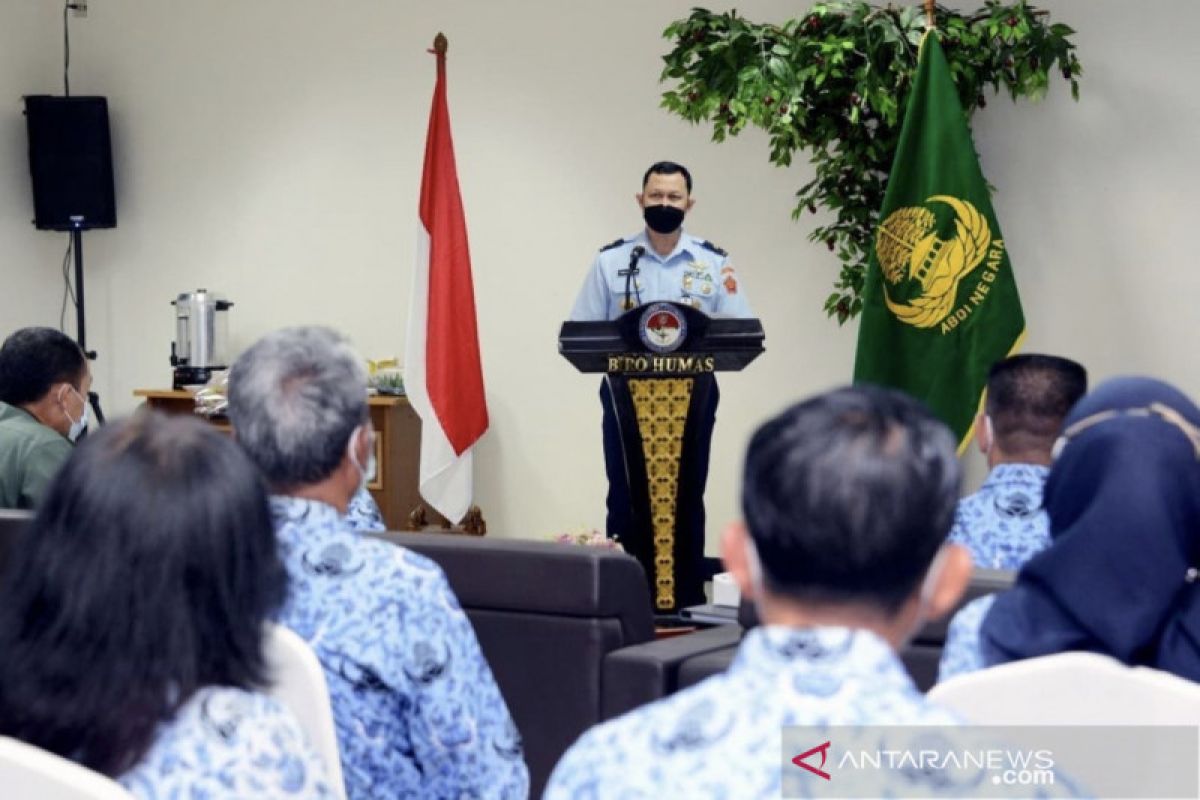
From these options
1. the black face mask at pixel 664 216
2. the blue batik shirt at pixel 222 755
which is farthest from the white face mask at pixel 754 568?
the black face mask at pixel 664 216

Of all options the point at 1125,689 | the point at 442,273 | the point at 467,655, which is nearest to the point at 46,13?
the point at 442,273

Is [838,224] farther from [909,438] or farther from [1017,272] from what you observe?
[909,438]

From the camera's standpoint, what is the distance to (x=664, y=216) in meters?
5.22

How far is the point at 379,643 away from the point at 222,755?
0.55m

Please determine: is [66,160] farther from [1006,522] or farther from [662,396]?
[1006,522]

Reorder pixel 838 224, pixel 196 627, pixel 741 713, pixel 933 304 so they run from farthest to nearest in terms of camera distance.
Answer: pixel 838 224
pixel 933 304
pixel 196 627
pixel 741 713

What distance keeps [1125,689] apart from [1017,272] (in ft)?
15.8

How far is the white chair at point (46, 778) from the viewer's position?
1.22 metres

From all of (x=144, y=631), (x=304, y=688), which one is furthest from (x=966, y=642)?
(x=144, y=631)

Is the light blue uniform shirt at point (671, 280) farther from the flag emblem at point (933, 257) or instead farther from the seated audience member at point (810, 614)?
the seated audience member at point (810, 614)

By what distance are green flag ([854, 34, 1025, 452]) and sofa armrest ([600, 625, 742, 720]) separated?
2892 millimetres

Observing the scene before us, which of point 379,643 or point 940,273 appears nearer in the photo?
point 379,643

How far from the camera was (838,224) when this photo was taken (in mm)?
6059

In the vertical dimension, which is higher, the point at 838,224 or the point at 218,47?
the point at 218,47
